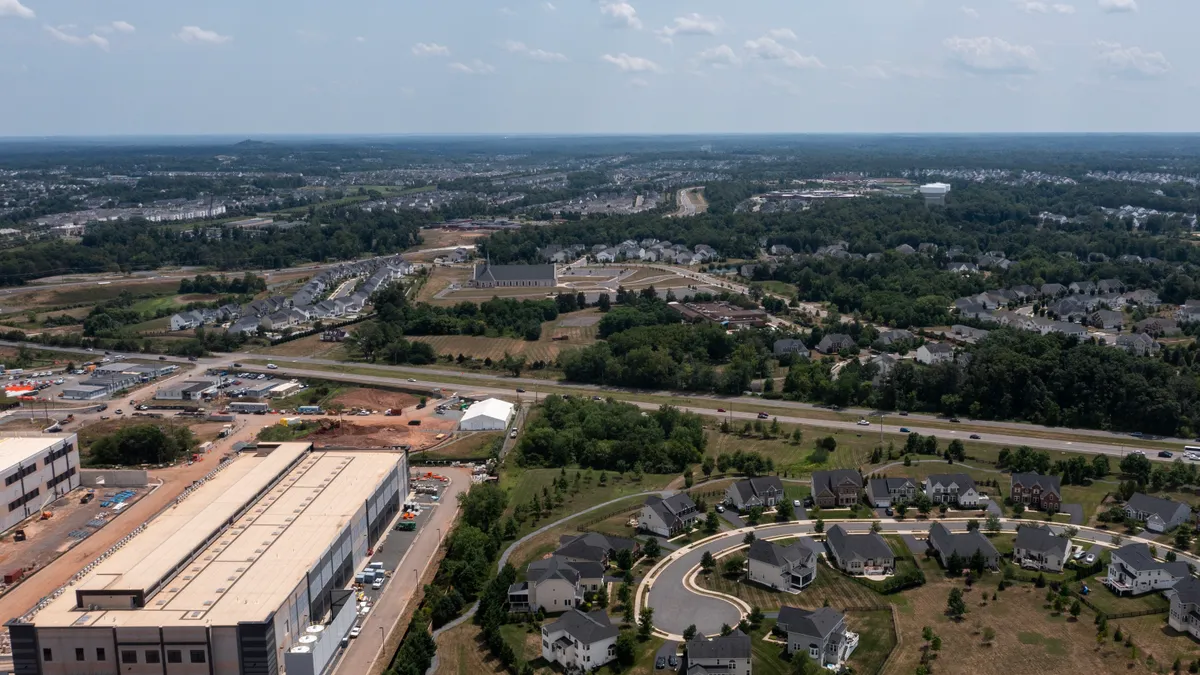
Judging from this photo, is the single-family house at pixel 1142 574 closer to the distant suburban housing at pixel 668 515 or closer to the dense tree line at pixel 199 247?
the distant suburban housing at pixel 668 515

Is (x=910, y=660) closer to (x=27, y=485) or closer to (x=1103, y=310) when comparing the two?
(x=27, y=485)

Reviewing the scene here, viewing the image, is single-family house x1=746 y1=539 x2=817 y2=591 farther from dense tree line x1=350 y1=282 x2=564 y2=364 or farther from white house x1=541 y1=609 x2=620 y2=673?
dense tree line x1=350 y1=282 x2=564 y2=364

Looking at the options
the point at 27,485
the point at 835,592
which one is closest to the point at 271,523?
the point at 27,485

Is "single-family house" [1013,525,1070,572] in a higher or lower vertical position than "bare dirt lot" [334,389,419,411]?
higher

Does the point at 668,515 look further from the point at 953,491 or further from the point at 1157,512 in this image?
the point at 1157,512

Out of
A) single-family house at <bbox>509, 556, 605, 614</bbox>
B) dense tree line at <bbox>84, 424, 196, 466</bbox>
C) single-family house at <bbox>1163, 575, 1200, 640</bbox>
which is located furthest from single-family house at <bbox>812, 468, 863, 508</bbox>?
dense tree line at <bbox>84, 424, 196, 466</bbox>

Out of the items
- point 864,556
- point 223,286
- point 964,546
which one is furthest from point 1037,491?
point 223,286

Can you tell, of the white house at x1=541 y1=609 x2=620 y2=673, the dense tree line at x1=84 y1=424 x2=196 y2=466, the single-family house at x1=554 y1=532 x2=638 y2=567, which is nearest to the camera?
the white house at x1=541 y1=609 x2=620 y2=673
